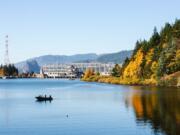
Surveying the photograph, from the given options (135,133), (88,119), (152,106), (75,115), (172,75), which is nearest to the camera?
(135,133)

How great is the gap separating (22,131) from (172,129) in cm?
2063

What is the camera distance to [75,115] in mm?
94125

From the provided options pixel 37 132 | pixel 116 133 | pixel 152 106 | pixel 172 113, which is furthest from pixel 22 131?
pixel 152 106

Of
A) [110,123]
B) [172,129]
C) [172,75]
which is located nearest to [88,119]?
[110,123]

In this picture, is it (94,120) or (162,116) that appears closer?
(94,120)

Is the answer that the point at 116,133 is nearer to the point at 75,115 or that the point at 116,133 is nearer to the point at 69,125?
the point at 69,125

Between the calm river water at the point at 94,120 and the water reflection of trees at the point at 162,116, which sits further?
the water reflection of trees at the point at 162,116

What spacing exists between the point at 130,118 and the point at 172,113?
27.0 ft

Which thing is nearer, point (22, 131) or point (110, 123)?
point (22, 131)

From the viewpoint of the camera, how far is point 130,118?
286 ft

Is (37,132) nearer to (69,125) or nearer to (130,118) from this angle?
(69,125)

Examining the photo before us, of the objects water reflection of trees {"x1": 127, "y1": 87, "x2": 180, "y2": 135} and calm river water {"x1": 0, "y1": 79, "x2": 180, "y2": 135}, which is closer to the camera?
calm river water {"x1": 0, "y1": 79, "x2": 180, "y2": 135}

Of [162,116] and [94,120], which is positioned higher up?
[162,116]

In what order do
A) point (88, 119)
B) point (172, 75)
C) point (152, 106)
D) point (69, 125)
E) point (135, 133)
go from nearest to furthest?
Answer: point (135, 133), point (69, 125), point (88, 119), point (152, 106), point (172, 75)
